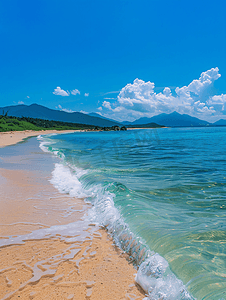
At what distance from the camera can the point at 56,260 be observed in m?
3.40

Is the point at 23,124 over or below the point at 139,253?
over

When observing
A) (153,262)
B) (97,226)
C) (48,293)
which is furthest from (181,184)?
(48,293)

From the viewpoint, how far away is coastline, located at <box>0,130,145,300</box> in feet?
8.97

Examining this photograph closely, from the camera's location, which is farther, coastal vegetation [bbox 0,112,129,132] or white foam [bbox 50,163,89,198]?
coastal vegetation [bbox 0,112,129,132]

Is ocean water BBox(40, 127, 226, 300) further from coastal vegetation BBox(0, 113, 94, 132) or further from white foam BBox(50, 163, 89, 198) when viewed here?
coastal vegetation BBox(0, 113, 94, 132)

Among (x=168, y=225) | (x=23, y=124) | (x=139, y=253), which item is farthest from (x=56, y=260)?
(x=23, y=124)

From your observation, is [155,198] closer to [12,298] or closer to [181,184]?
[181,184]

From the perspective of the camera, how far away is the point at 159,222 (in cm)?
461

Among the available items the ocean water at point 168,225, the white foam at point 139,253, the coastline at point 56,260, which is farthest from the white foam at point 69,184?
the coastline at point 56,260

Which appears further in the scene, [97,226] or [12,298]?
[97,226]

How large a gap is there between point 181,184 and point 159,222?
3.87 meters

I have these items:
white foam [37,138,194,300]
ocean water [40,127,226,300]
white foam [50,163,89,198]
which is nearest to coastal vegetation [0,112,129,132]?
white foam [50,163,89,198]

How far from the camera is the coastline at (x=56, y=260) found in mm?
2734

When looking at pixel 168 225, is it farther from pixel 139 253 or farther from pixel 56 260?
pixel 56 260
